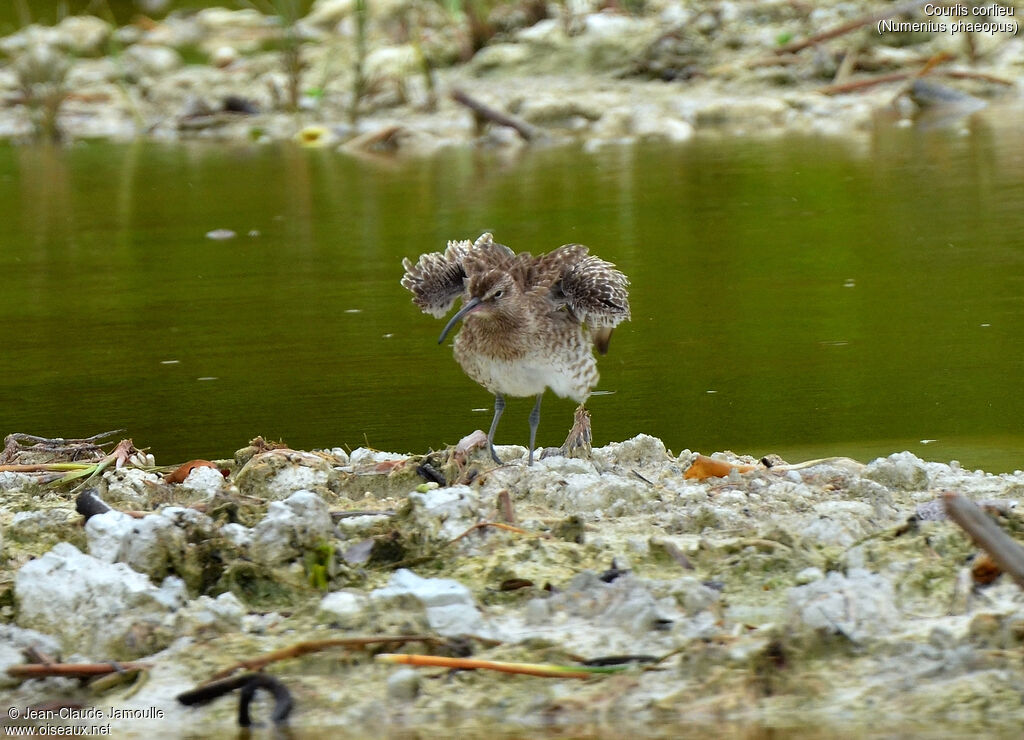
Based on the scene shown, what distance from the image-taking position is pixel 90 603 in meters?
4.14

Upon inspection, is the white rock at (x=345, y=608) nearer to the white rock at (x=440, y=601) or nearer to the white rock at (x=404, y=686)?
the white rock at (x=440, y=601)

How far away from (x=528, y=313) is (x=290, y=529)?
1937mm

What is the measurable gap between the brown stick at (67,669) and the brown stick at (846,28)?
15.6 metres

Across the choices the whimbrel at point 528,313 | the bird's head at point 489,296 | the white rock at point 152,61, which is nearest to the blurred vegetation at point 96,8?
the white rock at point 152,61

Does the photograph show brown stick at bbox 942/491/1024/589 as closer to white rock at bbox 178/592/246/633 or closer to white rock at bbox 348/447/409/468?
white rock at bbox 178/592/246/633

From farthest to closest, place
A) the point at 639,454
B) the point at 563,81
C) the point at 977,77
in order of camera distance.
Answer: the point at 563,81 → the point at 977,77 → the point at 639,454

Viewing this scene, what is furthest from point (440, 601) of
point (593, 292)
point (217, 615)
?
point (593, 292)

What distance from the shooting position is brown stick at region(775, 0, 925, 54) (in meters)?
18.3

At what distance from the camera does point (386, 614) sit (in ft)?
13.4

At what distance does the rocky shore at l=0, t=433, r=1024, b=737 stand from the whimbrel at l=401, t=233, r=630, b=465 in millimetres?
975

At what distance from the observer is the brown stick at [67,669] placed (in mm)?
3910

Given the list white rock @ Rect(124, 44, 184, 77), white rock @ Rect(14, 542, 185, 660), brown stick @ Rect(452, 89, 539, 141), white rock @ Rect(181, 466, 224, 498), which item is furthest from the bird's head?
white rock @ Rect(124, 44, 184, 77)

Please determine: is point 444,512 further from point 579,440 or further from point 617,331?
point 617,331

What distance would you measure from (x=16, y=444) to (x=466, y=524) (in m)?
2.06
